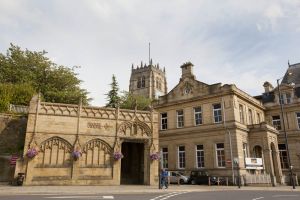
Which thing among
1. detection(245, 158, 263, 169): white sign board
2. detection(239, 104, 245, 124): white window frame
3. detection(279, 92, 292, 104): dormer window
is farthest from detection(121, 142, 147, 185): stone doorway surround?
detection(279, 92, 292, 104): dormer window

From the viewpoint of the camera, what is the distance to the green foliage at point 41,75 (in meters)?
35.9

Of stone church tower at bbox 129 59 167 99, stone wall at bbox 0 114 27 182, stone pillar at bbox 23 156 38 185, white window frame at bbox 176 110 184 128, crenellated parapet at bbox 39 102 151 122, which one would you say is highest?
stone church tower at bbox 129 59 167 99

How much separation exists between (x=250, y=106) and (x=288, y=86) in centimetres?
718

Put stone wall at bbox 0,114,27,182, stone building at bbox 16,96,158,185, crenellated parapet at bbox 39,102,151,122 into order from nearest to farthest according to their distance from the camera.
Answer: stone building at bbox 16,96,158,185 → crenellated parapet at bbox 39,102,151,122 → stone wall at bbox 0,114,27,182

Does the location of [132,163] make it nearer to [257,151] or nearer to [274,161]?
[257,151]

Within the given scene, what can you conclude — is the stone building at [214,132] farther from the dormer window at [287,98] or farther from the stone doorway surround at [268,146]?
the dormer window at [287,98]

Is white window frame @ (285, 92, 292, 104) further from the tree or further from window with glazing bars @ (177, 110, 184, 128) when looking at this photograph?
the tree

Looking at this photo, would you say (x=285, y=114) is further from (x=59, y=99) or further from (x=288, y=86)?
(x=59, y=99)

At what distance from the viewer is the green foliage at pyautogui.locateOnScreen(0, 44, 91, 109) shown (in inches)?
1412

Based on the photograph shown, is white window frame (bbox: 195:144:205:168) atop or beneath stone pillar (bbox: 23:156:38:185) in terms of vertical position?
atop

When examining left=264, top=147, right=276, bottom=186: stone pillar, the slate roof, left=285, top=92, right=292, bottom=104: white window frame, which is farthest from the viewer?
the slate roof

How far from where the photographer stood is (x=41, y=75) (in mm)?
38188

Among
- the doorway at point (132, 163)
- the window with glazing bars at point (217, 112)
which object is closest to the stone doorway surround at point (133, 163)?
the doorway at point (132, 163)

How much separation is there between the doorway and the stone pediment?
457 inches
